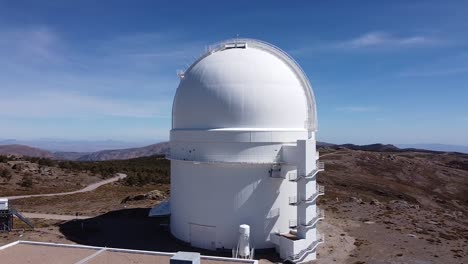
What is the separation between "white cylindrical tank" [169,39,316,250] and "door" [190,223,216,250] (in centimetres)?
5

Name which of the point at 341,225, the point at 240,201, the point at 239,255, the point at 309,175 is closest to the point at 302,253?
the point at 239,255

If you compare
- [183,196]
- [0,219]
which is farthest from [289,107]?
[0,219]

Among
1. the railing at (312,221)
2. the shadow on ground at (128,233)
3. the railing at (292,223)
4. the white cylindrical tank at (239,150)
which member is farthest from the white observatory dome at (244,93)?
the shadow on ground at (128,233)

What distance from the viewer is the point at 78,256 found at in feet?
55.3

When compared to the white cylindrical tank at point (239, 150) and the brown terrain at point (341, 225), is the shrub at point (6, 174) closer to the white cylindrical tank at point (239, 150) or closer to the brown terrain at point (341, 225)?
the brown terrain at point (341, 225)

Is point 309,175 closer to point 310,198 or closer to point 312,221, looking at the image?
point 310,198

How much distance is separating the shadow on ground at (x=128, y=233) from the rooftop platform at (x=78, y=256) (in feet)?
15.0

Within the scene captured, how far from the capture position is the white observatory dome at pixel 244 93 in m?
21.5

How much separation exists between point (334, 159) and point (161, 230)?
49072mm

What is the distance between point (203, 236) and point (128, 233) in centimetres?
651

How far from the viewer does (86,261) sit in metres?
16.1

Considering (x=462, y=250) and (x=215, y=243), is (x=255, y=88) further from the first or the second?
(x=462, y=250)

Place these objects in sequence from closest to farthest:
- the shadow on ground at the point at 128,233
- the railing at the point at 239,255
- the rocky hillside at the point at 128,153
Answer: the railing at the point at 239,255, the shadow on ground at the point at 128,233, the rocky hillside at the point at 128,153

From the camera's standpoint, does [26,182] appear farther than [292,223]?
Yes
